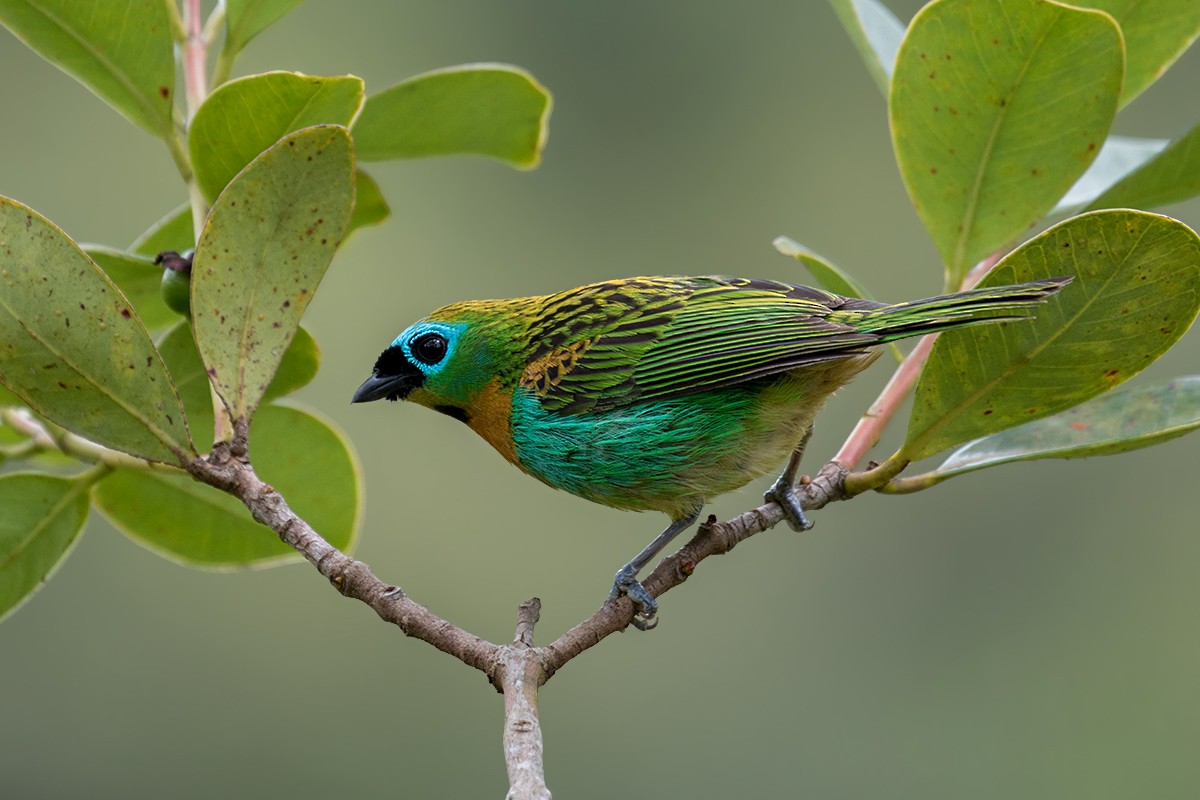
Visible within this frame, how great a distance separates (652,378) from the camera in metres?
3.26

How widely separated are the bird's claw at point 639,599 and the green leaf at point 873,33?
1.20m

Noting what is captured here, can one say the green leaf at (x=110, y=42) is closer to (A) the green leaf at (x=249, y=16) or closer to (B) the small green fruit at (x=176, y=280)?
(A) the green leaf at (x=249, y=16)

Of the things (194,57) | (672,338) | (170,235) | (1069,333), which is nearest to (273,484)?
(170,235)

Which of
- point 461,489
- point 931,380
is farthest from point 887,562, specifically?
point 931,380

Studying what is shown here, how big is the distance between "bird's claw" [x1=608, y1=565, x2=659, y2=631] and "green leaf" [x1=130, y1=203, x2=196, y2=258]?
3.98 feet

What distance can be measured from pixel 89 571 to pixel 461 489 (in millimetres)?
2387

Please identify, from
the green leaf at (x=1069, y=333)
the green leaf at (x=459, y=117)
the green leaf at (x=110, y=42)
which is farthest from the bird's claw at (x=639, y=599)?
the green leaf at (x=110, y=42)

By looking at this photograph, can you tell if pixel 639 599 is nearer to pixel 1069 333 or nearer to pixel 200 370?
pixel 1069 333

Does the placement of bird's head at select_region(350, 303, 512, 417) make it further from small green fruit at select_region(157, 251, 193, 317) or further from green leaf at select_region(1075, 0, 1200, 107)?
green leaf at select_region(1075, 0, 1200, 107)

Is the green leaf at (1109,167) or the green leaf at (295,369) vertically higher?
the green leaf at (1109,167)

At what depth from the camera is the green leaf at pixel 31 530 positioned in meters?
2.57

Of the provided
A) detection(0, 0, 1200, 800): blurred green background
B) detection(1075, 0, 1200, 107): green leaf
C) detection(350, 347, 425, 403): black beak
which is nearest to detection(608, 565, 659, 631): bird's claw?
detection(350, 347, 425, 403): black beak

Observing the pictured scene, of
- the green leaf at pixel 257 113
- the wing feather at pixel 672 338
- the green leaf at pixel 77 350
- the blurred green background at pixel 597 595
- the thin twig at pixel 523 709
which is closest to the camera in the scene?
the thin twig at pixel 523 709

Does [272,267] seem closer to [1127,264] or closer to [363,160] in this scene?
[363,160]
